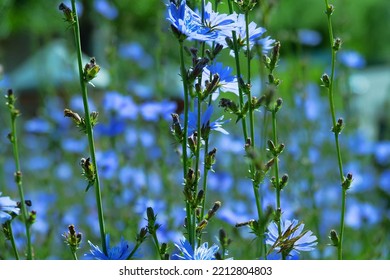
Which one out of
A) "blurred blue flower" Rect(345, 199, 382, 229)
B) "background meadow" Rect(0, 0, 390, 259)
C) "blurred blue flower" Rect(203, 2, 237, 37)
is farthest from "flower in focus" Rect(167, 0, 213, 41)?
"blurred blue flower" Rect(345, 199, 382, 229)

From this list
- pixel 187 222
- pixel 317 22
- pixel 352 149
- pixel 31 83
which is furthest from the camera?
pixel 317 22

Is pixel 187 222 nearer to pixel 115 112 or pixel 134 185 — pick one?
pixel 115 112

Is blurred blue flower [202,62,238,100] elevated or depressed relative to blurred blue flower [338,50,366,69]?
depressed

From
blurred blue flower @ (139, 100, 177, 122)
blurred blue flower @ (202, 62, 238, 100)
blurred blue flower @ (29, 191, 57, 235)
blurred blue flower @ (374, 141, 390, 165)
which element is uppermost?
blurred blue flower @ (139, 100, 177, 122)

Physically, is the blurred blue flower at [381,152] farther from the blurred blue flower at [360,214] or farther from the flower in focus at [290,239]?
the flower in focus at [290,239]

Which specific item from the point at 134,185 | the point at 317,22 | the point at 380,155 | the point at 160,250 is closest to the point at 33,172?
the point at 134,185

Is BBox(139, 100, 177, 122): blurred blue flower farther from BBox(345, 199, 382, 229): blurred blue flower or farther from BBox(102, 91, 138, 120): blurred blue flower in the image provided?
BBox(345, 199, 382, 229): blurred blue flower

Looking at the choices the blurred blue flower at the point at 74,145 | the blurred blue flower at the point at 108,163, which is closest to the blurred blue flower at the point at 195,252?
the blurred blue flower at the point at 108,163

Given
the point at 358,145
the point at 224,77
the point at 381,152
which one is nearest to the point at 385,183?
→ the point at 381,152
